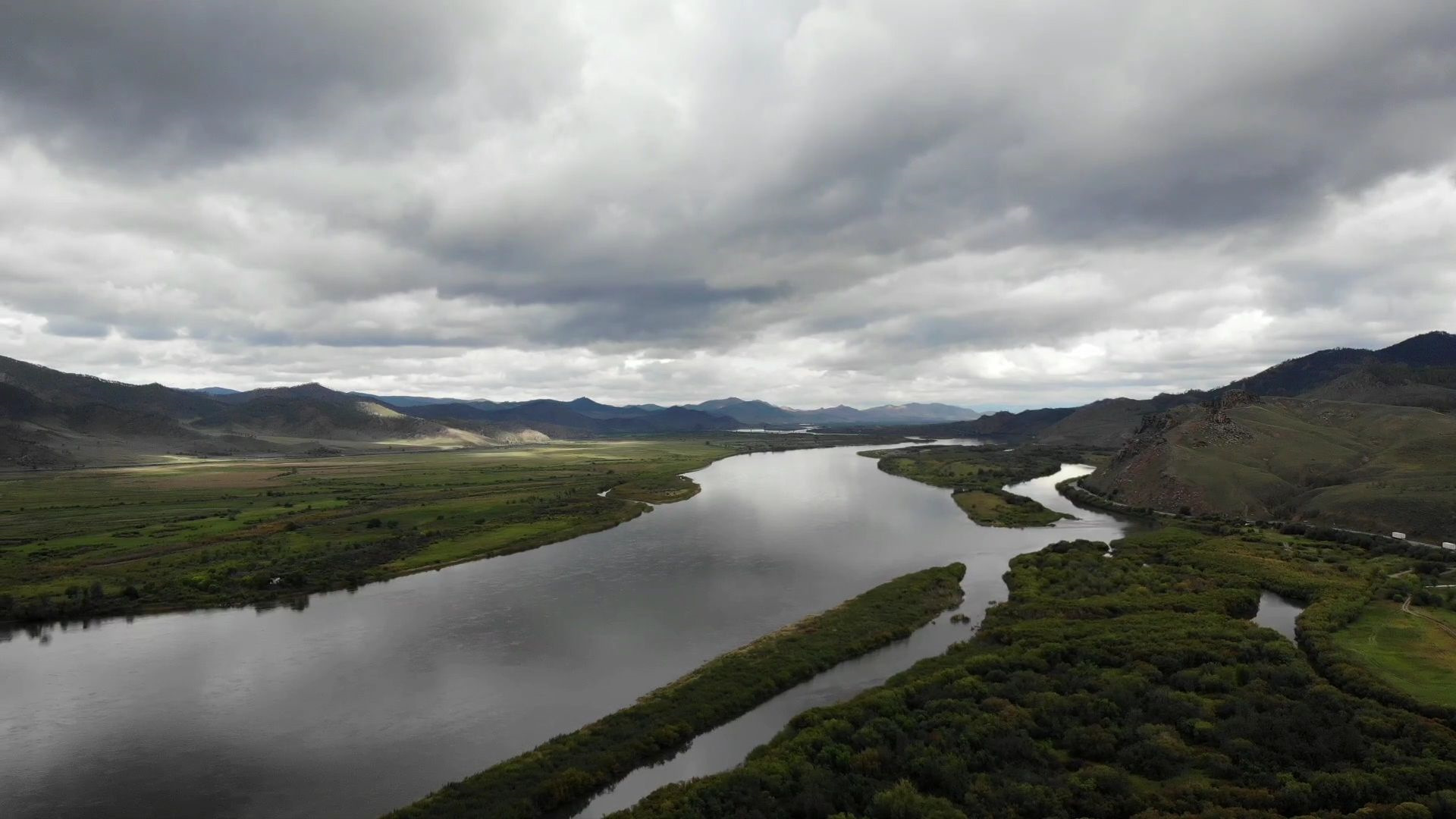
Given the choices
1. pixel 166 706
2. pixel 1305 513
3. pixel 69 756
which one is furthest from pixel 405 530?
pixel 1305 513

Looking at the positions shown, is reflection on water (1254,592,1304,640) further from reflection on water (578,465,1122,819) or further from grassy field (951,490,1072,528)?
grassy field (951,490,1072,528)

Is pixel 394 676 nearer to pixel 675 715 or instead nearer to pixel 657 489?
pixel 675 715

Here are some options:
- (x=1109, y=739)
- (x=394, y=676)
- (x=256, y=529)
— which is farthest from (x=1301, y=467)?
(x=256, y=529)

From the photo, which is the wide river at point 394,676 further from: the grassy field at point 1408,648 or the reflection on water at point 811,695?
the grassy field at point 1408,648

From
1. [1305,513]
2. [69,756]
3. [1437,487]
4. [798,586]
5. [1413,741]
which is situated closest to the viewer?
[1413,741]

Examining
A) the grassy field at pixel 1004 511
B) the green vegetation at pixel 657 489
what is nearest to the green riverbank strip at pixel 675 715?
the grassy field at pixel 1004 511

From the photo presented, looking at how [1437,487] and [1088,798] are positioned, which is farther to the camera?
[1437,487]

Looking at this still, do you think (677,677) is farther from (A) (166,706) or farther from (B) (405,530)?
(B) (405,530)
